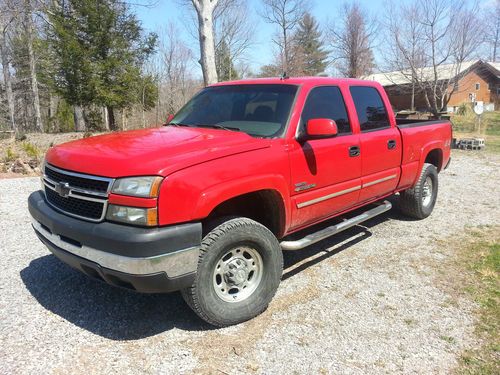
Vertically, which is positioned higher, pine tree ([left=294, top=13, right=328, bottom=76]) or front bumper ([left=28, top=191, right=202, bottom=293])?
pine tree ([left=294, top=13, right=328, bottom=76])

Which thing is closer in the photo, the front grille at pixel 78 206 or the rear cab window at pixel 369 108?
the front grille at pixel 78 206

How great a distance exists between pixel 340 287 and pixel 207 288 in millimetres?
1518

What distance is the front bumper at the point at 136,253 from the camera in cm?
271

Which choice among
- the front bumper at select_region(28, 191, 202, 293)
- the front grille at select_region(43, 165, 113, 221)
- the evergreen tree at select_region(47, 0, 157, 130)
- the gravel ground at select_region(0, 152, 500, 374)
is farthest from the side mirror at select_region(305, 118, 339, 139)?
the evergreen tree at select_region(47, 0, 157, 130)

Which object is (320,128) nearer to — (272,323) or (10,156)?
(272,323)

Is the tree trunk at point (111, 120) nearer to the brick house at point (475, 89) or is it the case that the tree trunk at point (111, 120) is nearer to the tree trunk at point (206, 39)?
the tree trunk at point (206, 39)

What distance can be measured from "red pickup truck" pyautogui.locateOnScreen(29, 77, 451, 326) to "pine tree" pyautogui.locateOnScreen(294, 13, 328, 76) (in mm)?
48166

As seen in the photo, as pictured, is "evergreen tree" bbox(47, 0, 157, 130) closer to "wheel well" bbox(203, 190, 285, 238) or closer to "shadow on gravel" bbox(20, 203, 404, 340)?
"shadow on gravel" bbox(20, 203, 404, 340)

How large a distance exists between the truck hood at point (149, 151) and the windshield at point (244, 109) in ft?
0.83

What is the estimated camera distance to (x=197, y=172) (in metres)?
2.90

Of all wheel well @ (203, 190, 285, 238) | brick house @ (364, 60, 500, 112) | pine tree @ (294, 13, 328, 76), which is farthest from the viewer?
pine tree @ (294, 13, 328, 76)

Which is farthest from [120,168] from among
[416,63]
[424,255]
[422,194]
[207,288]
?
[416,63]

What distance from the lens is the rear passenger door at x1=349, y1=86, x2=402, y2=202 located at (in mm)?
4617

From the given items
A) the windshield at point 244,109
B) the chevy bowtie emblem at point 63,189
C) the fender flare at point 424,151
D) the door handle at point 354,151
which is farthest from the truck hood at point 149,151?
the fender flare at point 424,151
